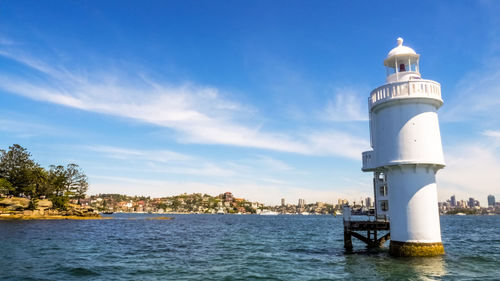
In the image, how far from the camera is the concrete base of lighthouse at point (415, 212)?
71.2 feet

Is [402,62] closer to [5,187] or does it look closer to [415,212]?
[415,212]

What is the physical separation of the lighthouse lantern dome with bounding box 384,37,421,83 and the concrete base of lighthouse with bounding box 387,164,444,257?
23.4ft

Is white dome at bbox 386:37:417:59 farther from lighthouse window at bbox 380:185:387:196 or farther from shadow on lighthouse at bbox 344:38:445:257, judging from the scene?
lighthouse window at bbox 380:185:387:196

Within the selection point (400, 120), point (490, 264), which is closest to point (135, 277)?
point (400, 120)

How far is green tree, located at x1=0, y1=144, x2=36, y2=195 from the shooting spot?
105 metres

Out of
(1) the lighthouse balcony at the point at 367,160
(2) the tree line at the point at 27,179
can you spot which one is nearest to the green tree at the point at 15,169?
(2) the tree line at the point at 27,179

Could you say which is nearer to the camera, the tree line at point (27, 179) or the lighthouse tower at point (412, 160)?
the lighthouse tower at point (412, 160)

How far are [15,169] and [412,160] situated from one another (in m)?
122

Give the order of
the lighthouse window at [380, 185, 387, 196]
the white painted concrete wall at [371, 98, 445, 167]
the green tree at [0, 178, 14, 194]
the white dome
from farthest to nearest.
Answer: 1. the green tree at [0, 178, 14, 194]
2. the lighthouse window at [380, 185, 387, 196]
3. the white dome
4. the white painted concrete wall at [371, 98, 445, 167]

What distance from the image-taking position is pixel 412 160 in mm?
21922

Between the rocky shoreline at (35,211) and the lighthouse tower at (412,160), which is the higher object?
the lighthouse tower at (412,160)

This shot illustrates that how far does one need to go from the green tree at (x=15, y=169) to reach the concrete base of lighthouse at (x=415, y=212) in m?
115

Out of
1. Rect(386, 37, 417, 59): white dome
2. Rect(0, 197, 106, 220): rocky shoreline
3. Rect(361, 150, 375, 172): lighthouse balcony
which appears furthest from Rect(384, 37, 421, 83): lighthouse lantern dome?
Rect(0, 197, 106, 220): rocky shoreline

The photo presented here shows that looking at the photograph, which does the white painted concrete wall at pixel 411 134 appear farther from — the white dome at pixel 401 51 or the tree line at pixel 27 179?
the tree line at pixel 27 179
